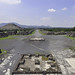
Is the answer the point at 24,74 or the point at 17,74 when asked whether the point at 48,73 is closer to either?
the point at 24,74

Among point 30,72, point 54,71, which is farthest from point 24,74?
point 54,71

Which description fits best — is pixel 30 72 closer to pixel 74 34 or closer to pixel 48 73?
pixel 48 73

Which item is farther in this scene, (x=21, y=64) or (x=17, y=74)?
(x=21, y=64)

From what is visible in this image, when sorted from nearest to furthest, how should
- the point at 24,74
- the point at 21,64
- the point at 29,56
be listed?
1. the point at 24,74
2. the point at 21,64
3. the point at 29,56

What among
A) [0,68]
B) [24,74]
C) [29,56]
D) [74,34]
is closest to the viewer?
[24,74]

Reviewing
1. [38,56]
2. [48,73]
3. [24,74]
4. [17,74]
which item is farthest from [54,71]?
[38,56]

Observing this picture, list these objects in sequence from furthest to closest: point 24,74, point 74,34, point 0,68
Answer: point 74,34
point 0,68
point 24,74

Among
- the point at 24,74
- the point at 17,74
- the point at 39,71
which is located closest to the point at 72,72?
the point at 39,71

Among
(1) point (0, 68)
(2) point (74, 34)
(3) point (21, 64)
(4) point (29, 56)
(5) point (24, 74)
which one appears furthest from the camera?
(2) point (74, 34)

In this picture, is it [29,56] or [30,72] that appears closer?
[30,72]
